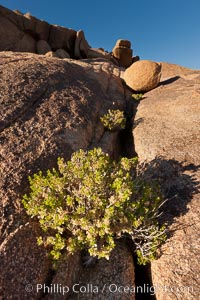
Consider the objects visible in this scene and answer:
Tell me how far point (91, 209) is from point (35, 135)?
463cm

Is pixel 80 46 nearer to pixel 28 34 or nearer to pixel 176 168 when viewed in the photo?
pixel 28 34

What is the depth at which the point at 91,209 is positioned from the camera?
6.04 metres

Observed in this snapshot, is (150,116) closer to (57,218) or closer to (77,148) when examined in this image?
(77,148)

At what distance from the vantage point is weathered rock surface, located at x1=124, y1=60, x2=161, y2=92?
1920cm

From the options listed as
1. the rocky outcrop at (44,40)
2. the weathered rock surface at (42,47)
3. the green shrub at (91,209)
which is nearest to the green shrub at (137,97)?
the green shrub at (91,209)

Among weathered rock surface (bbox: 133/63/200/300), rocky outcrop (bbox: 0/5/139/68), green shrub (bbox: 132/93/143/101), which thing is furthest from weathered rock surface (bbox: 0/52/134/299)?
rocky outcrop (bbox: 0/5/139/68)

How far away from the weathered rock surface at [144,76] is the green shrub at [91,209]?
1446 cm

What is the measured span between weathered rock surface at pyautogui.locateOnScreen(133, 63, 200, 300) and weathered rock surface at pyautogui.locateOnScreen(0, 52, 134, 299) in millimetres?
1297

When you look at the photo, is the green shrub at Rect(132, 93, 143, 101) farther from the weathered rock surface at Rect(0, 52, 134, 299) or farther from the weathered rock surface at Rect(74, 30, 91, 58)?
the weathered rock surface at Rect(74, 30, 91, 58)

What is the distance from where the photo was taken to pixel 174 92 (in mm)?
18141

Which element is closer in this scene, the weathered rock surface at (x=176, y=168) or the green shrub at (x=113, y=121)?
the weathered rock surface at (x=176, y=168)

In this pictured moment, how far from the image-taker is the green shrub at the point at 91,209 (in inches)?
223

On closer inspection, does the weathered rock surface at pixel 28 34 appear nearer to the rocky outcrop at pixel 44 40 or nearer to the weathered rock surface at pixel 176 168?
the rocky outcrop at pixel 44 40

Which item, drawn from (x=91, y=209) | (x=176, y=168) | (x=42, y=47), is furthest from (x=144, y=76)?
(x=42, y=47)
